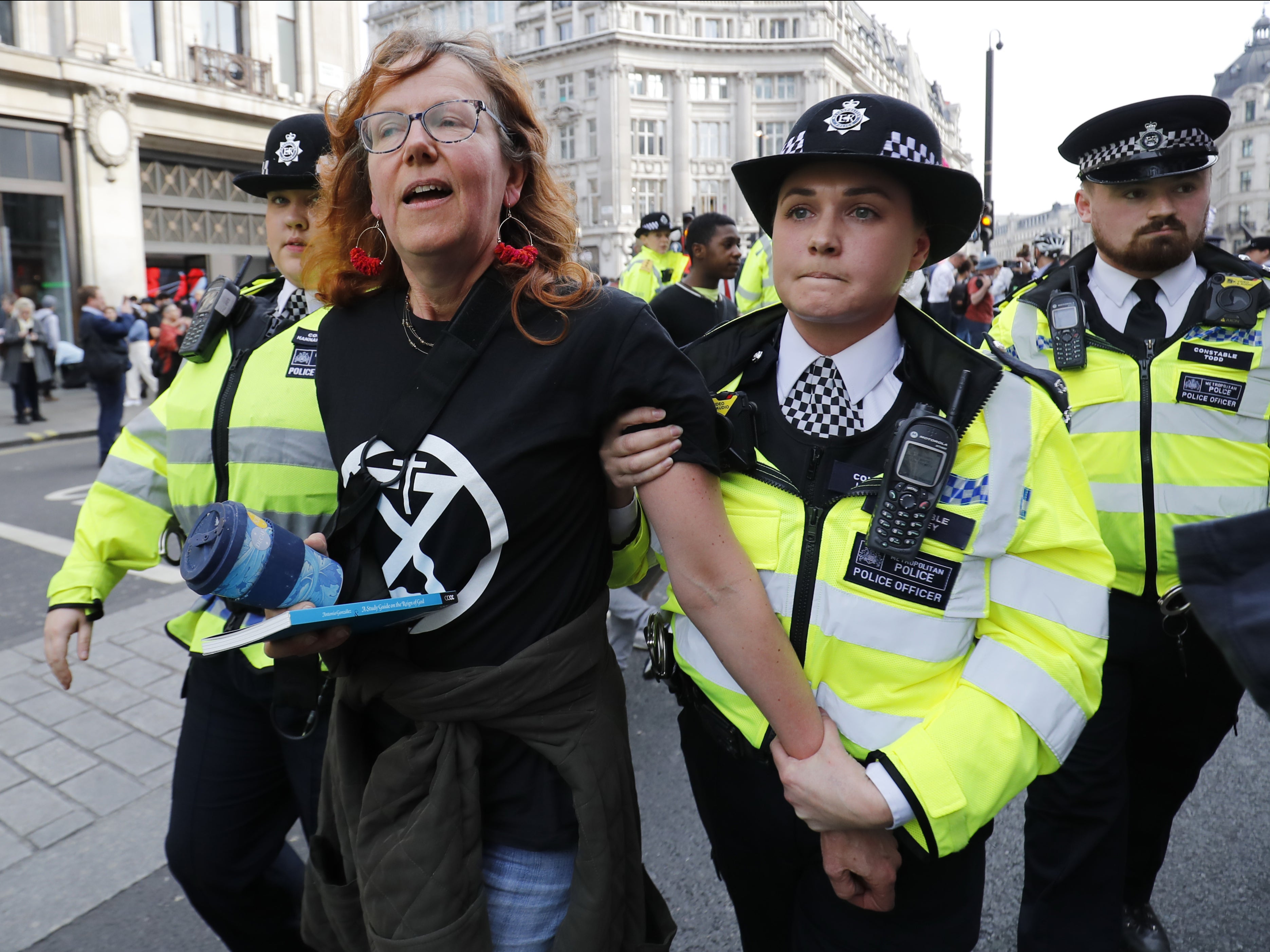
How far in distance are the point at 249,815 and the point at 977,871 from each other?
167 centimetres

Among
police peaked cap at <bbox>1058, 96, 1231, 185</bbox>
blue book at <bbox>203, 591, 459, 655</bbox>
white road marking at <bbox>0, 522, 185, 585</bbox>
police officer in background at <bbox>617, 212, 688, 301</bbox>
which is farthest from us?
police officer in background at <bbox>617, 212, 688, 301</bbox>

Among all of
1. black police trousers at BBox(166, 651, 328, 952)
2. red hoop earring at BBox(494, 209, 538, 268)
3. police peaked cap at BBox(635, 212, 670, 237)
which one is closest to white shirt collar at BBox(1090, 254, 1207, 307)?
red hoop earring at BBox(494, 209, 538, 268)

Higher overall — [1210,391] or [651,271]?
[651,271]

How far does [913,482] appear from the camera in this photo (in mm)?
1586

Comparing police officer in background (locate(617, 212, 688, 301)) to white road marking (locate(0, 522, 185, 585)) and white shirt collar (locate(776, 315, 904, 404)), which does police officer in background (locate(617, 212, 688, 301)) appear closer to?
white road marking (locate(0, 522, 185, 585))

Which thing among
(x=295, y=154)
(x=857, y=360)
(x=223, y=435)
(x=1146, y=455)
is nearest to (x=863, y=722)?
(x=857, y=360)

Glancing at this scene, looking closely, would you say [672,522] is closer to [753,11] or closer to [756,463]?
[756,463]

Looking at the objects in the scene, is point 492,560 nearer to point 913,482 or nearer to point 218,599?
point 913,482

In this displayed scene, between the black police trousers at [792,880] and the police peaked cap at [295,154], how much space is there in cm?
174

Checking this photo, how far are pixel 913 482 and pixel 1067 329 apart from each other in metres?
1.31

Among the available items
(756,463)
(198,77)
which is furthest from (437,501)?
(198,77)

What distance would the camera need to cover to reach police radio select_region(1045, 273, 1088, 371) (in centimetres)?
254

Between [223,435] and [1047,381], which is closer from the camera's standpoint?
[1047,381]

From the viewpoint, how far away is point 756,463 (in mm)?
1771
